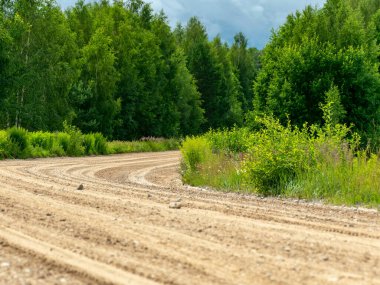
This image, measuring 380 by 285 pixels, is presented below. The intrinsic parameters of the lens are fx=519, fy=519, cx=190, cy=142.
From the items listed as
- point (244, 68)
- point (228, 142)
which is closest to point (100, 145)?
point (228, 142)

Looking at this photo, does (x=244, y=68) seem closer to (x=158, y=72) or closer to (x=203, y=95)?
(x=203, y=95)

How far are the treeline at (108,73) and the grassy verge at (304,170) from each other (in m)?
26.6

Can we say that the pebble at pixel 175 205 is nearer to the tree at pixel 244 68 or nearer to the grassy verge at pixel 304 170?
the grassy verge at pixel 304 170

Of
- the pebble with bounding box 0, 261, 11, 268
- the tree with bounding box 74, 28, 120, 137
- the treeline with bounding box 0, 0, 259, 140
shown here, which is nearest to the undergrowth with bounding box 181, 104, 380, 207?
the pebble with bounding box 0, 261, 11, 268

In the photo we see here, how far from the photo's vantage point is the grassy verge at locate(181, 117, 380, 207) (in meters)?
10.6

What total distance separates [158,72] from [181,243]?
54.9 metres

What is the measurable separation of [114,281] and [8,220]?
341cm

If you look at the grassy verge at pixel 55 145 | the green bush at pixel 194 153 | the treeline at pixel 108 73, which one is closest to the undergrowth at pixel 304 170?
the green bush at pixel 194 153

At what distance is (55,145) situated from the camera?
93.4 ft

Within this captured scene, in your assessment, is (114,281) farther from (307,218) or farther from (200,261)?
(307,218)

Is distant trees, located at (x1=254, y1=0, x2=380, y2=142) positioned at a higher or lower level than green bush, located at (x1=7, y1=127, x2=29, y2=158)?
higher

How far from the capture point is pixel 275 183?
12227 mm

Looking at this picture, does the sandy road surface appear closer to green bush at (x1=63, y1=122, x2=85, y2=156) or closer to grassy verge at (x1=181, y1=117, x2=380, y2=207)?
grassy verge at (x1=181, y1=117, x2=380, y2=207)

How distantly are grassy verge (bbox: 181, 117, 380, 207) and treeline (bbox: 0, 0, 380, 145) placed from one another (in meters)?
5.88
